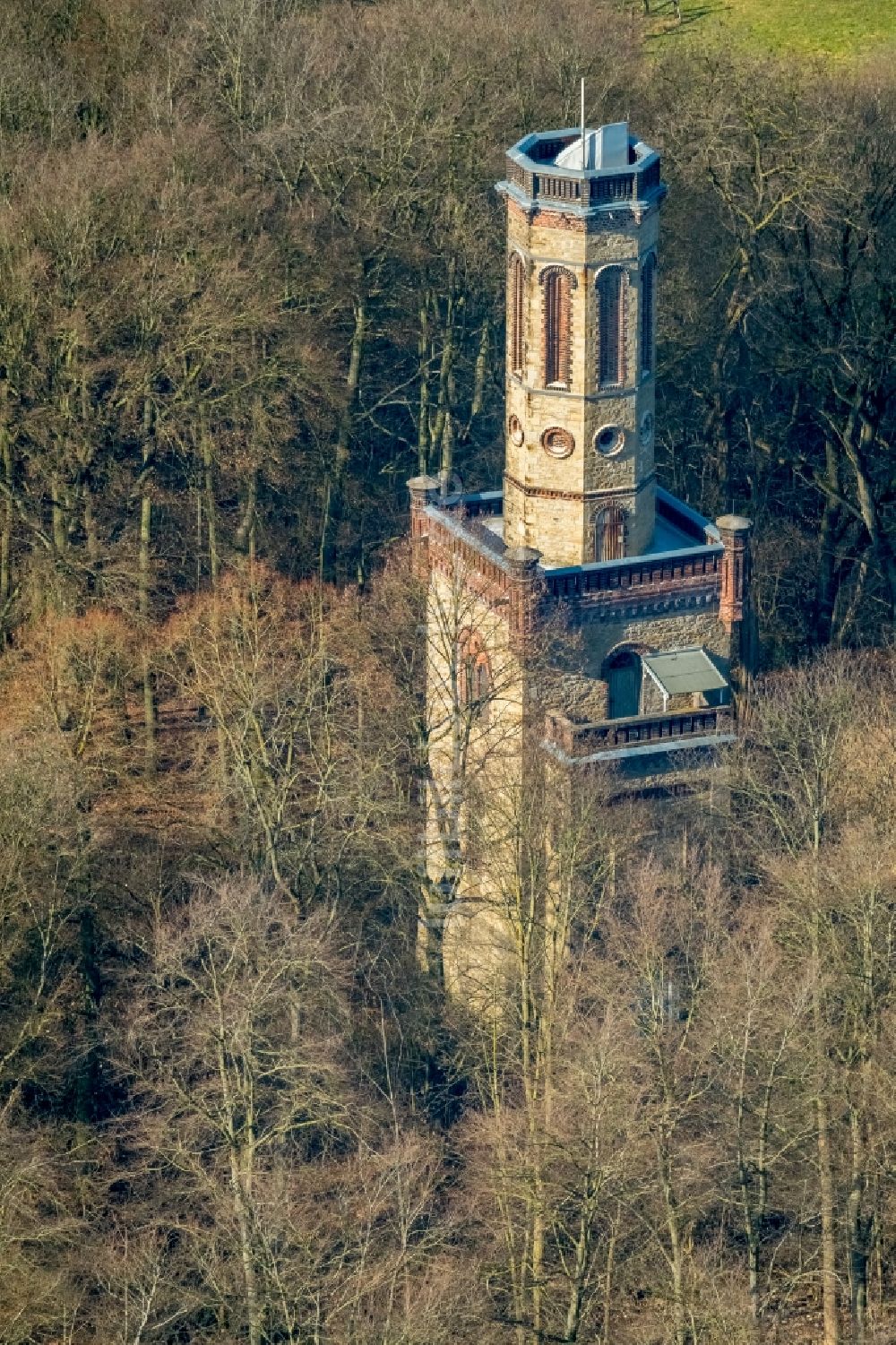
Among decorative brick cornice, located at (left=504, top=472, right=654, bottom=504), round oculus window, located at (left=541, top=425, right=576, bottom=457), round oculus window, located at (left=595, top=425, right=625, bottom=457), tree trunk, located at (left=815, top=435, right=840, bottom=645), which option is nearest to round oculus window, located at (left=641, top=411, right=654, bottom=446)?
round oculus window, located at (left=595, top=425, right=625, bottom=457)

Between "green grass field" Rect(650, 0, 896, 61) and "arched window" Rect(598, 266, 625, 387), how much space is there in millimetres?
35007

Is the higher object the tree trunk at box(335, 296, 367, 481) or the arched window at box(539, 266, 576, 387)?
the arched window at box(539, 266, 576, 387)

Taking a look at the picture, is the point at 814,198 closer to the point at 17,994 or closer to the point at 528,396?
the point at 528,396

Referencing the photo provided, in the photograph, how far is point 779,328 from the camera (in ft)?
410

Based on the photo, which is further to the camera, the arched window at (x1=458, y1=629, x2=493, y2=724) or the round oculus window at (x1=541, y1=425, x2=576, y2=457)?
the arched window at (x1=458, y1=629, x2=493, y2=724)

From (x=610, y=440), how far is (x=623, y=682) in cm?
664

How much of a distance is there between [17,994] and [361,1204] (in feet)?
36.3

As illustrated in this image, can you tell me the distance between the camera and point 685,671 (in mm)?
105562

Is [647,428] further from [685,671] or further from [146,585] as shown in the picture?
[146,585]

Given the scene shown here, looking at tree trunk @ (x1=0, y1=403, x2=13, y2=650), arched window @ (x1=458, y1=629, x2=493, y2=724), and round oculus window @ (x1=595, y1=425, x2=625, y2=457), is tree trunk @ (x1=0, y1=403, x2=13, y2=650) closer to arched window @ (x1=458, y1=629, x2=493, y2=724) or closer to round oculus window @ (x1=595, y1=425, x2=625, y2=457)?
arched window @ (x1=458, y1=629, x2=493, y2=724)

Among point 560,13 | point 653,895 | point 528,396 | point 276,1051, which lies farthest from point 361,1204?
point 560,13

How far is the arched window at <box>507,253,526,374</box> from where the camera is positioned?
102938mm

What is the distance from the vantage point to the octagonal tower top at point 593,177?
100875 millimetres

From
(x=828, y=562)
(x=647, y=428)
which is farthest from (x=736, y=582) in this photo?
(x=828, y=562)
